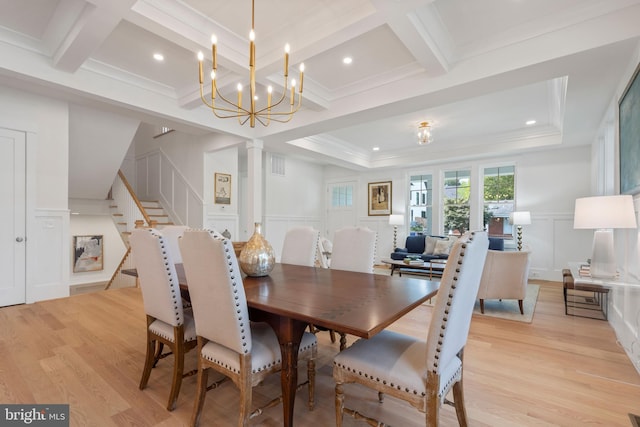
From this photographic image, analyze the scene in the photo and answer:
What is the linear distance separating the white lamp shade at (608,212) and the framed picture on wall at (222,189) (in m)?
5.58

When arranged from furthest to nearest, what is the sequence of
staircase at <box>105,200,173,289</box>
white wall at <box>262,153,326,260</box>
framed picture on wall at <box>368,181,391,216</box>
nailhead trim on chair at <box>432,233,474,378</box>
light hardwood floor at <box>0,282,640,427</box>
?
1. framed picture on wall at <box>368,181,391,216</box>
2. white wall at <box>262,153,326,260</box>
3. staircase at <box>105,200,173,289</box>
4. light hardwood floor at <box>0,282,640,427</box>
5. nailhead trim on chair at <box>432,233,474,378</box>

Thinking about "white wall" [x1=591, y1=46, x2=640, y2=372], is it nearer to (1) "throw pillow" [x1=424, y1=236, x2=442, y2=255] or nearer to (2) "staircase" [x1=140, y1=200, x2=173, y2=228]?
(1) "throw pillow" [x1=424, y1=236, x2=442, y2=255]

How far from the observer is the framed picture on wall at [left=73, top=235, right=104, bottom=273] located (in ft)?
20.6

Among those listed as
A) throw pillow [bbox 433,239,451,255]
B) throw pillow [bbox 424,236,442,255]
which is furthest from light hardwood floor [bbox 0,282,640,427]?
throw pillow [bbox 424,236,442,255]

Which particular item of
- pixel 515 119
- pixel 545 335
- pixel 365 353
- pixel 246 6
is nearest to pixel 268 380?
pixel 365 353

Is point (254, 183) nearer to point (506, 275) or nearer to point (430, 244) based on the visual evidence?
point (506, 275)

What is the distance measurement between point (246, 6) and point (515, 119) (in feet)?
15.0

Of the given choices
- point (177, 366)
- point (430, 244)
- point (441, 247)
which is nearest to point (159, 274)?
point (177, 366)

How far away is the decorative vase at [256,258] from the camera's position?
7.02 ft

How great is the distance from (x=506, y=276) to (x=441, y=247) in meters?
2.81

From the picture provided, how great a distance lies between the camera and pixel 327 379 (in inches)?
83.7

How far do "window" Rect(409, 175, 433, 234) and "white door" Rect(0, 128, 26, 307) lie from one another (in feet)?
23.8

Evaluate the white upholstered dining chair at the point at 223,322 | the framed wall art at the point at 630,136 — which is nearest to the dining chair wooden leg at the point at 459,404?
the white upholstered dining chair at the point at 223,322

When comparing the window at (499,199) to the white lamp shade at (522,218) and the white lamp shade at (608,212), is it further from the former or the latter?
the white lamp shade at (608,212)
